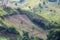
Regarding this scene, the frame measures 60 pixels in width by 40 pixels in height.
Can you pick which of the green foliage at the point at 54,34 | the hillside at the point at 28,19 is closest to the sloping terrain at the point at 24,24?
the hillside at the point at 28,19

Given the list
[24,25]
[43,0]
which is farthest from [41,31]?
[43,0]

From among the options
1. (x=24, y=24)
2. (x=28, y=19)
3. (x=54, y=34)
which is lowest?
(x=54, y=34)

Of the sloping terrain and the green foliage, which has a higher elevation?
the sloping terrain

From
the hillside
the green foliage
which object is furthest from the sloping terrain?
the green foliage

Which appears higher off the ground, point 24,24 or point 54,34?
point 24,24

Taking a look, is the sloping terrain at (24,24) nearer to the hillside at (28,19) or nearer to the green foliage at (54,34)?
the hillside at (28,19)

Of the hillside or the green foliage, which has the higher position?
the hillside

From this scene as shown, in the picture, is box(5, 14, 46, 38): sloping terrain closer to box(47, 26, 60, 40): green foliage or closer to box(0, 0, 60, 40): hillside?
box(0, 0, 60, 40): hillside

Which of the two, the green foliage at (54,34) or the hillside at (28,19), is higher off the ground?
the hillside at (28,19)

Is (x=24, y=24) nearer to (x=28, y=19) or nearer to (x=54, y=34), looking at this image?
(x=28, y=19)

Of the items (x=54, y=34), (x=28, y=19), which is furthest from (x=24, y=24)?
(x=54, y=34)

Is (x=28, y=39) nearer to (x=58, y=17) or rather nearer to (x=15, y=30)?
(x=15, y=30)
